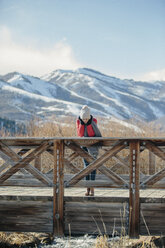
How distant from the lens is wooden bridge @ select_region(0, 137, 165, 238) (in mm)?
6020

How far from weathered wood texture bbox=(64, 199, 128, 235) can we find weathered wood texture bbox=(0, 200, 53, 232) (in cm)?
31

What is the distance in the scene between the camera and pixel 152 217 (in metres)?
6.22

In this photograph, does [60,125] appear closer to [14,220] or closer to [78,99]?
[14,220]

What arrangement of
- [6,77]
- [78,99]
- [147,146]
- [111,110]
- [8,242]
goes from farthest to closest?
[6,77]
[78,99]
[111,110]
[8,242]
[147,146]

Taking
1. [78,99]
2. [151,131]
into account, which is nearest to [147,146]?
[151,131]

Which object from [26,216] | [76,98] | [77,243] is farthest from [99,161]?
[76,98]

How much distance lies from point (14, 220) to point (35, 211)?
15.1 inches

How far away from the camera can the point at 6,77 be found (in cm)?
18512

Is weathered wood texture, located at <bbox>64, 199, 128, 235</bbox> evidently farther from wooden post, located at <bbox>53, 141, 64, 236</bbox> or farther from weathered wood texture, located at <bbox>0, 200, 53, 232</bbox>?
weathered wood texture, located at <bbox>0, 200, 53, 232</bbox>

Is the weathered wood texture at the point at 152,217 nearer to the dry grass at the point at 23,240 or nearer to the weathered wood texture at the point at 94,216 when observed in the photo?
the weathered wood texture at the point at 94,216

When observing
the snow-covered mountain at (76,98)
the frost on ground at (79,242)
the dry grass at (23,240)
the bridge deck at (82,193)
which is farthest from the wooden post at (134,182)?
the snow-covered mountain at (76,98)

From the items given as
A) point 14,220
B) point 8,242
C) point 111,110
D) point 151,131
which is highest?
point 111,110

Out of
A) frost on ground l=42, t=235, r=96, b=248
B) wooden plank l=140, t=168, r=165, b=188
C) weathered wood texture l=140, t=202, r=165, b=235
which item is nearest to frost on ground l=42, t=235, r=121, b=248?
frost on ground l=42, t=235, r=96, b=248

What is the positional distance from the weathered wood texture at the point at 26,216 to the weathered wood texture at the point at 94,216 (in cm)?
31
